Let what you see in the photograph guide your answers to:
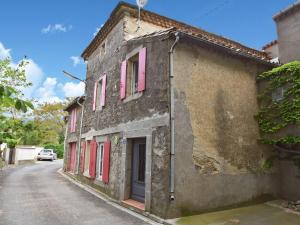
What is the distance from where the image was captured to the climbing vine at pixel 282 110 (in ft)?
25.1

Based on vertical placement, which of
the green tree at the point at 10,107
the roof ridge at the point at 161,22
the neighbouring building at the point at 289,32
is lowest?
the green tree at the point at 10,107

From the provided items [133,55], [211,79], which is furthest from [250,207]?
[133,55]

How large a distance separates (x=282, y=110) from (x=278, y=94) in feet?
2.13

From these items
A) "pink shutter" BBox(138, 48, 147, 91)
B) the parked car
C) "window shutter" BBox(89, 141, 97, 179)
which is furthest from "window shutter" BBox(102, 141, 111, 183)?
the parked car

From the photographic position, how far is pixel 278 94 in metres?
8.36

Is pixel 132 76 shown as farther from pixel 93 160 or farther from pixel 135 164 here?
pixel 93 160

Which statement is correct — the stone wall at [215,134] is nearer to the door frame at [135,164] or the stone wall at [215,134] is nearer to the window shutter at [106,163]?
the door frame at [135,164]

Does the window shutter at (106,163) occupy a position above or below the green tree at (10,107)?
below

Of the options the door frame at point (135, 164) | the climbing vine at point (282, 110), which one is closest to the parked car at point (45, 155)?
the door frame at point (135, 164)

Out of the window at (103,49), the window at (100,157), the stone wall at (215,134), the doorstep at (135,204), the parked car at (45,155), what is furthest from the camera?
the parked car at (45,155)

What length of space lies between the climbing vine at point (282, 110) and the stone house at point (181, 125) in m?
0.34

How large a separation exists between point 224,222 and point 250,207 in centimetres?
188

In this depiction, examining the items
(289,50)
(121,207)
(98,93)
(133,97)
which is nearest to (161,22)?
(133,97)

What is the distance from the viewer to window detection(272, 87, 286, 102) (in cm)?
823
